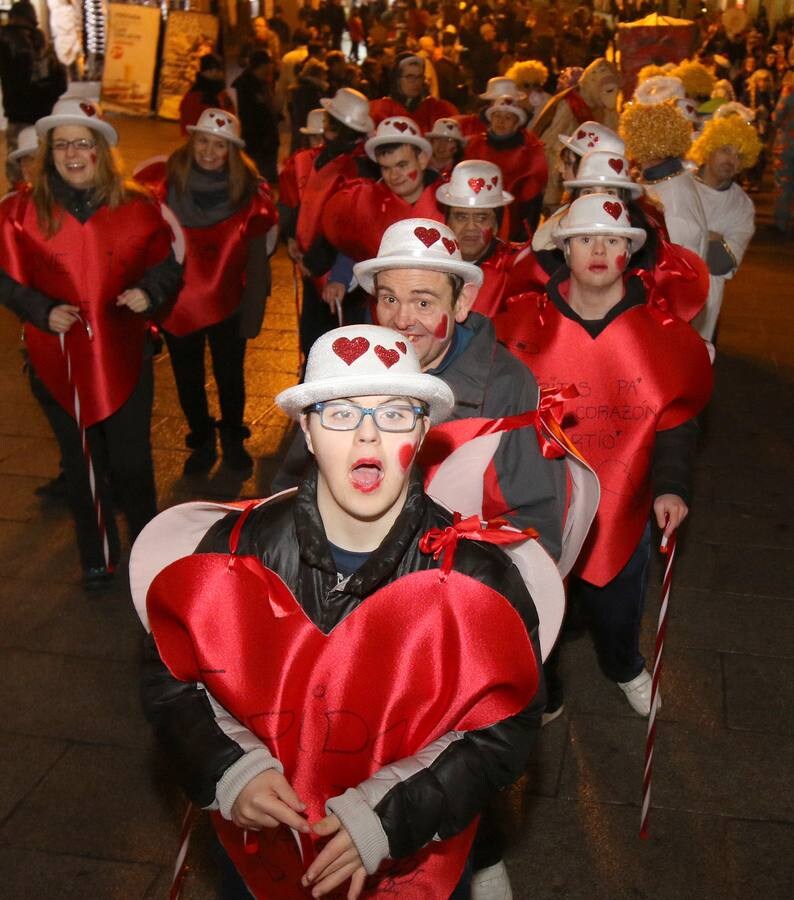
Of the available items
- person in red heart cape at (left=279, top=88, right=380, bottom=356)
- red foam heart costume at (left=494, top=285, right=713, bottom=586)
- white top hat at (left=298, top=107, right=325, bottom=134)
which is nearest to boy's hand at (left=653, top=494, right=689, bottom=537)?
red foam heart costume at (left=494, top=285, right=713, bottom=586)

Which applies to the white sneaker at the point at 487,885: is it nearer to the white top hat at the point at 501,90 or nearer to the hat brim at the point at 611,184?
the hat brim at the point at 611,184

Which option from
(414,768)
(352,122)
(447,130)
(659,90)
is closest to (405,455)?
(414,768)

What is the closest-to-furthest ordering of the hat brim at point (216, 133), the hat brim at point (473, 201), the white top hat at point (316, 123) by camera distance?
1. the hat brim at point (473, 201)
2. the hat brim at point (216, 133)
3. the white top hat at point (316, 123)

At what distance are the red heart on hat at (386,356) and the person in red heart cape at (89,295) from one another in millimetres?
3251

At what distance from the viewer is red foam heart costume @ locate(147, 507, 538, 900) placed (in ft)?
8.54

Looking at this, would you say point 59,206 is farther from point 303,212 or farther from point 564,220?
point 303,212

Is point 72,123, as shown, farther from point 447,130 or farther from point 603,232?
point 447,130

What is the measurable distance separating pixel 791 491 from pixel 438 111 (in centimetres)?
659

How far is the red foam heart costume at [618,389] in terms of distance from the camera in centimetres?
457

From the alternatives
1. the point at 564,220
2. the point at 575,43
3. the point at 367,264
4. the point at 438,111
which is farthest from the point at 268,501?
the point at 575,43

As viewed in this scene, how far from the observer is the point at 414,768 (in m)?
2.54

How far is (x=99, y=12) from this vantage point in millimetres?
23844

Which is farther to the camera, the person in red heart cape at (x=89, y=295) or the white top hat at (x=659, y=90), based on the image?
the white top hat at (x=659, y=90)

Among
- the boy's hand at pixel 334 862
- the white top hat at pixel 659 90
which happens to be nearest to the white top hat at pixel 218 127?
the white top hat at pixel 659 90
